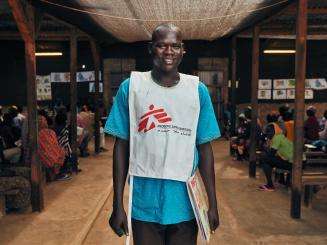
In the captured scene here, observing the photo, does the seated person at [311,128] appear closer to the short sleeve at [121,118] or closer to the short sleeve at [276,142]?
the short sleeve at [276,142]

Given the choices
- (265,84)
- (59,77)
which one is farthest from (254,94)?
(59,77)

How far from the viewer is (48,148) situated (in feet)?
25.4

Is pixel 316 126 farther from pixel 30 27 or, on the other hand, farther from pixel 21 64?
pixel 21 64

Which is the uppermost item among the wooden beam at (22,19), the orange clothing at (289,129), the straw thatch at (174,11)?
the straw thatch at (174,11)

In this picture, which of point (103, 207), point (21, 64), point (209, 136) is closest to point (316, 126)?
point (103, 207)

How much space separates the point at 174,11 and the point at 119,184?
18.1ft

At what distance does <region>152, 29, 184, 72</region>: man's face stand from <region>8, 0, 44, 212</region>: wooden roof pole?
3.95 meters

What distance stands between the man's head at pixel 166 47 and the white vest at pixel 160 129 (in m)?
0.11

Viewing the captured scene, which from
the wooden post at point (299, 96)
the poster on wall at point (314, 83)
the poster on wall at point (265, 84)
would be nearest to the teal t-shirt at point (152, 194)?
the wooden post at point (299, 96)

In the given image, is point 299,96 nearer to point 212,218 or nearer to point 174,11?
point 174,11

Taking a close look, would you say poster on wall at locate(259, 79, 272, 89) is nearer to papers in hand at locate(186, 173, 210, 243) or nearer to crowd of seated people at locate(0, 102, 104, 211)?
crowd of seated people at locate(0, 102, 104, 211)

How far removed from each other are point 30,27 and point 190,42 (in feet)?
31.9

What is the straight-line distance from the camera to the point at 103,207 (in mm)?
6629

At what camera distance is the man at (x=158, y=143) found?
2324 mm
